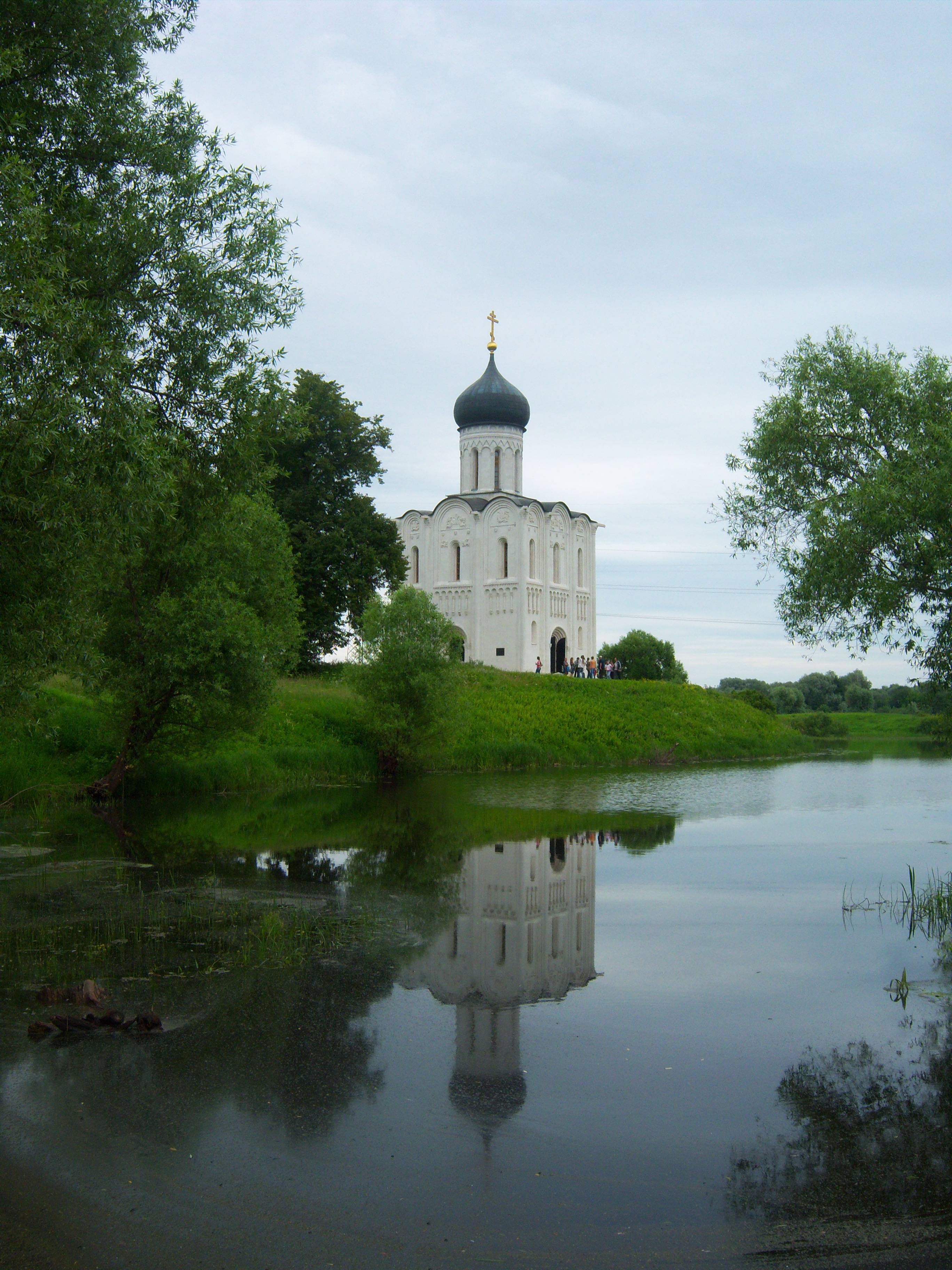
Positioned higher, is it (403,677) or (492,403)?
(492,403)

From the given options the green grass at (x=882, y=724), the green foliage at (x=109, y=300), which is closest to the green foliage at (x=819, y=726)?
the green grass at (x=882, y=724)

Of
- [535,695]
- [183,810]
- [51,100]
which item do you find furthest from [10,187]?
[535,695]

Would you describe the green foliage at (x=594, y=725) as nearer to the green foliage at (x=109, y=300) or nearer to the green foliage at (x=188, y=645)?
the green foliage at (x=188, y=645)

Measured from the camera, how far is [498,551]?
183 ft

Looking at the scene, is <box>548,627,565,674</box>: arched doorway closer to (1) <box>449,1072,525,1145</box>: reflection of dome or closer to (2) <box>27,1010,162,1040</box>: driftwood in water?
(2) <box>27,1010,162,1040</box>: driftwood in water

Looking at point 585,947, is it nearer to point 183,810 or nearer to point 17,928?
point 17,928

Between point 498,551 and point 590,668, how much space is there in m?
8.94

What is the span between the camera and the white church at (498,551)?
179ft

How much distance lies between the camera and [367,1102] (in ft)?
19.2

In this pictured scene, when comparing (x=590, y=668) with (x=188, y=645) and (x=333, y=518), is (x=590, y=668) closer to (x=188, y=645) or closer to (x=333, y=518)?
Result: (x=333, y=518)

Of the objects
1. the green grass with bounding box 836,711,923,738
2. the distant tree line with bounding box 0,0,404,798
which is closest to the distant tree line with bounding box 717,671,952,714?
the green grass with bounding box 836,711,923,738

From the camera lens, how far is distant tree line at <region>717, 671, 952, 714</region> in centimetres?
7681

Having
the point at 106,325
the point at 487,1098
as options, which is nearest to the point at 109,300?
the point at 106,325

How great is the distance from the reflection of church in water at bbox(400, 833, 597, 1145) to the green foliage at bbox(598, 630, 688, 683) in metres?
41.1
